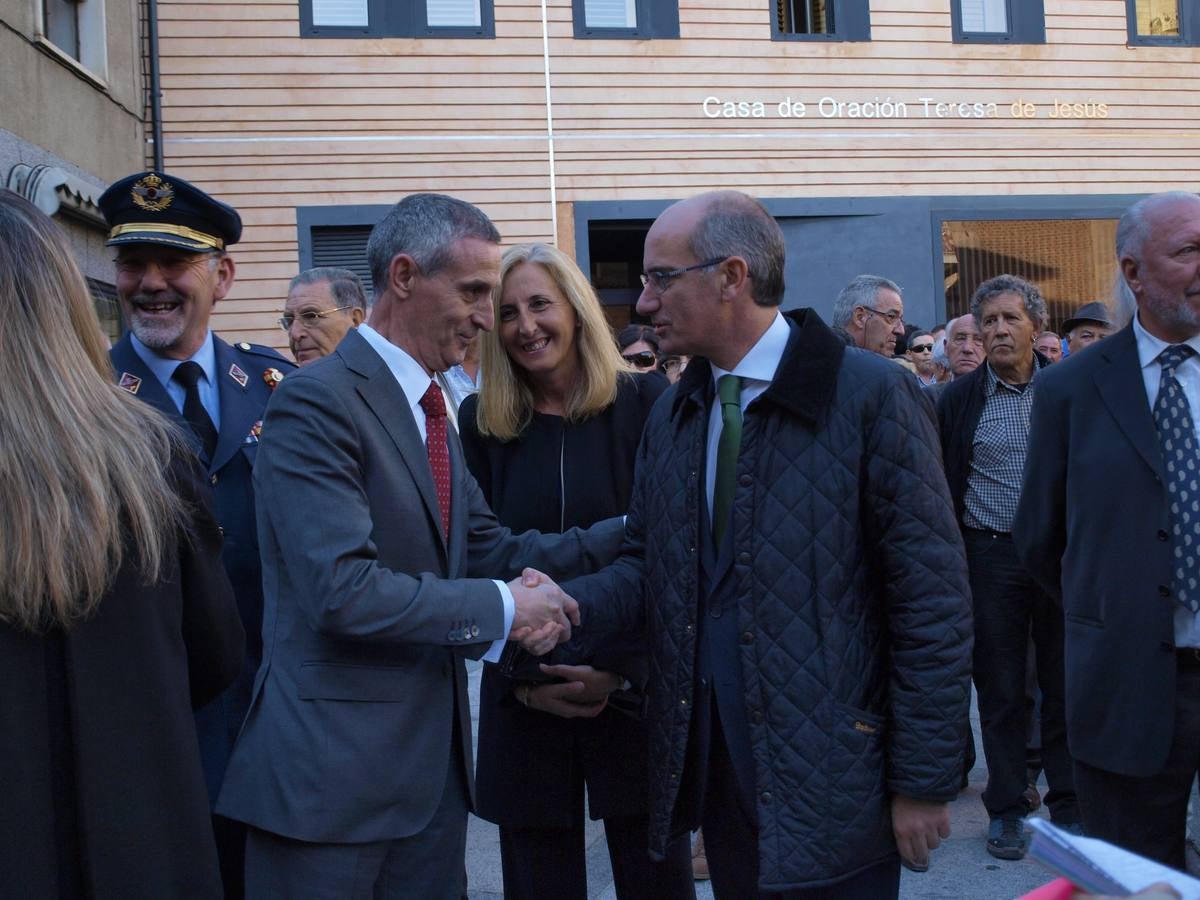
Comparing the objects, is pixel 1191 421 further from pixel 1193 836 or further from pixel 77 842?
pixel 77 842

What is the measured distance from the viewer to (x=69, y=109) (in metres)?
9.78

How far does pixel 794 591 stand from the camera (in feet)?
8.41

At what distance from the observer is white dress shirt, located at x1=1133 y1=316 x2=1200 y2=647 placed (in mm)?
2932

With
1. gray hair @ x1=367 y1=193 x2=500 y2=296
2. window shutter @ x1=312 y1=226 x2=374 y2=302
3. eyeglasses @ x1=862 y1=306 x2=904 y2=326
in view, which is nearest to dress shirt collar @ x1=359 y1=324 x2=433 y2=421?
gray hair @ x1=367 y1=193 x2=500 y2=296

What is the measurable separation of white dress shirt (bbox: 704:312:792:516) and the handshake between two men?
43cm

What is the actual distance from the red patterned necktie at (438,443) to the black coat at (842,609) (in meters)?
0.69

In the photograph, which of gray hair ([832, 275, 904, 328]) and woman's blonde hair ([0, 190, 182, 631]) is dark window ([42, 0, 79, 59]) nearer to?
gray hair ([832, 275, 904, 328])

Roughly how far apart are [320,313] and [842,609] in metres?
3.48

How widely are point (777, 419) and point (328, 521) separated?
1.00 m

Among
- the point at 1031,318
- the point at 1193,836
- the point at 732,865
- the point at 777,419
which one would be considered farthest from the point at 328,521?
the point at 1031,318

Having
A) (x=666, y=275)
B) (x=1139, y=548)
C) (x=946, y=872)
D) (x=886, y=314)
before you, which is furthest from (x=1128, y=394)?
(x=886, y=314)

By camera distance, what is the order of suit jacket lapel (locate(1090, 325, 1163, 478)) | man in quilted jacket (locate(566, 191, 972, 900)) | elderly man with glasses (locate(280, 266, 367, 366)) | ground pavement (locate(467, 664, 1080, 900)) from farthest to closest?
elderly man with glasses (locate(280, 266, 367, 366)), ground pavement (locate(467, 664, 1080, 900)), suit jacket lapel (locate(1090, 325, 1163, 478)), man in quilted jacket (locate(566, 191, 972, 900))

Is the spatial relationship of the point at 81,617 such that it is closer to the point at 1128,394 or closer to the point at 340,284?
the point at 1128,394

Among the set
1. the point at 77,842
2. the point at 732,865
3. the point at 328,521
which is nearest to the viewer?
the point at 77,842
